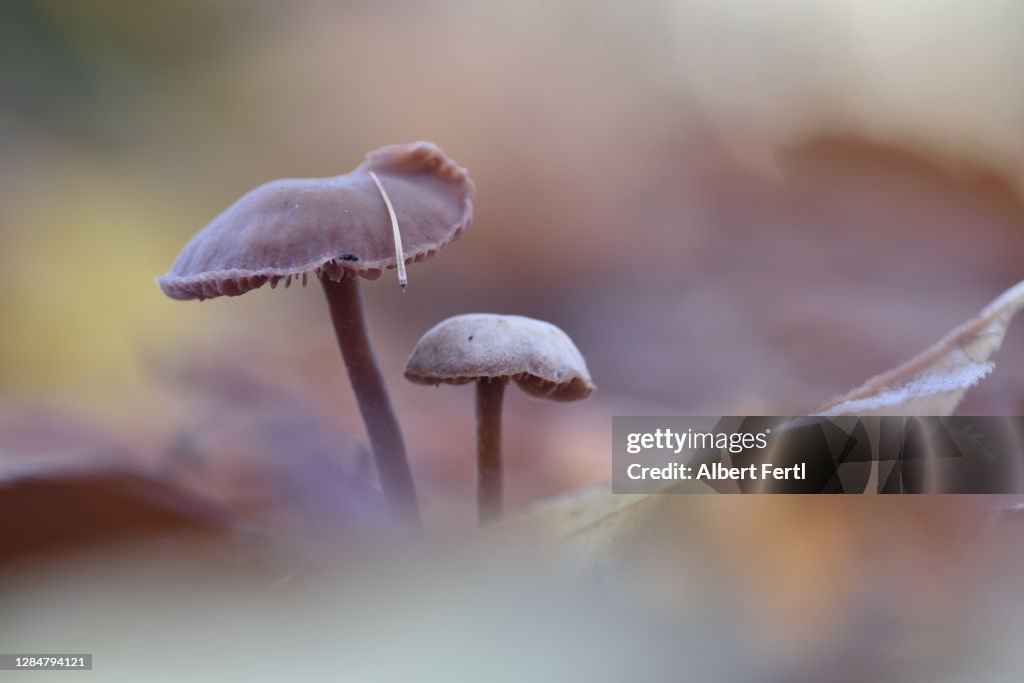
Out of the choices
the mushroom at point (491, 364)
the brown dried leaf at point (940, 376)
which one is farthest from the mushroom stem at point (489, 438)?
the brown dried leaf at point (940, 376)

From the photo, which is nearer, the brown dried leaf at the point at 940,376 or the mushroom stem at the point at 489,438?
the brown dried leaf at the point at 940,376

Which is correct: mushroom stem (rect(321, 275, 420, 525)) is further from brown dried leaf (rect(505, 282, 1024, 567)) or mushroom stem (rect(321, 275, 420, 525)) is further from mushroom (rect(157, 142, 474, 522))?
brown dried leaf (rect(505, 282, 1024, 567))

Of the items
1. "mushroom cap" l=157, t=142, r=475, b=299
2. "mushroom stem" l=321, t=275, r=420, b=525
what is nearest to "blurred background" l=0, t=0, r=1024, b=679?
"mushroom stem" l=321, t=275, r=420, b=525

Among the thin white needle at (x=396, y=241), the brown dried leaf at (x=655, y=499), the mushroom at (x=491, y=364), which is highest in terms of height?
the thin white needle at (x=396, y=241)

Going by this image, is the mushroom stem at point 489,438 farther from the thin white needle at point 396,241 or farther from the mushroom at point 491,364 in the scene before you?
the thin white needle at point 396,241

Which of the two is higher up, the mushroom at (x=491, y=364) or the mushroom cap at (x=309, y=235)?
the mushroom cap at (x=309, y=235)

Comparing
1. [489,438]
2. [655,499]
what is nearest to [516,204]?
[489,438]
